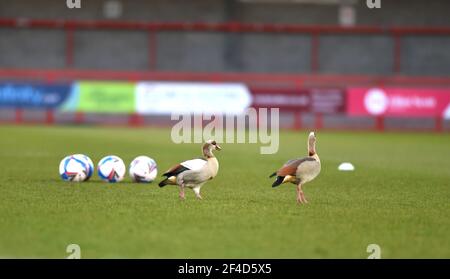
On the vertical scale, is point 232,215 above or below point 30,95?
below

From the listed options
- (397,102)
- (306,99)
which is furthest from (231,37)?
(397,102)

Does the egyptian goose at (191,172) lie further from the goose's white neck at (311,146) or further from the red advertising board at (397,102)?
the red advertising board at (397,102)

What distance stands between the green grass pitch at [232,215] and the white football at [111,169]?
0.17 meters

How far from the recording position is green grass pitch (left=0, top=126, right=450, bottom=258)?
28.2ft

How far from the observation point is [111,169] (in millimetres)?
14344

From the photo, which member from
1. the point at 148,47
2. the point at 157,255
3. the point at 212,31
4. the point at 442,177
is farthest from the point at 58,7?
the point at 157,255

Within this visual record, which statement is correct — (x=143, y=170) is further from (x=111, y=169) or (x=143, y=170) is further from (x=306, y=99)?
(x=306, y=99)

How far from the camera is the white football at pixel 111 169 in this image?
14352mm

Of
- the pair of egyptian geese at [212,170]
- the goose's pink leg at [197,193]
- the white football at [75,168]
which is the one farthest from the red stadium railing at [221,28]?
the pair of egyptian geese at [212,170]

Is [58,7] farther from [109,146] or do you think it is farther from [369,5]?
[109,146]

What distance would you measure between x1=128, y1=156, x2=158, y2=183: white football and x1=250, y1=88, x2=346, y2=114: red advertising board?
23.2m

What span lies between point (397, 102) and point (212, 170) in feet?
89.5

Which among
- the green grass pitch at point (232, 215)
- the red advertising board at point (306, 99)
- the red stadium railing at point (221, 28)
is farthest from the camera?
the red stadium railing at point (221, 28)
